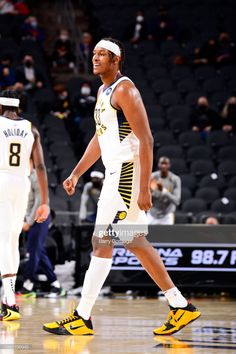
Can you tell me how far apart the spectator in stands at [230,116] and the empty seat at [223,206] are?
109 inches

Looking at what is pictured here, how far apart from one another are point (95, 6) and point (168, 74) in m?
3.78

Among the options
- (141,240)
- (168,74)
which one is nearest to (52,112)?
(168,74)

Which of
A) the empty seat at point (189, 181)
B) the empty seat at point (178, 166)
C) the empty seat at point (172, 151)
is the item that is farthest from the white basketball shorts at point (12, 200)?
the empty seat at point (172, 151)

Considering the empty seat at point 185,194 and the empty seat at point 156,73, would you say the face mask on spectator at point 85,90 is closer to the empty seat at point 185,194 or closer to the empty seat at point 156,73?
the empty seat at point 156,73

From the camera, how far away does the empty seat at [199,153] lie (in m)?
15.3

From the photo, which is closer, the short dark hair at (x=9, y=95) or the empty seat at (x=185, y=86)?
the short dark hair at (x=9, y=95)

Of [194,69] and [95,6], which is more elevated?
[95,6]

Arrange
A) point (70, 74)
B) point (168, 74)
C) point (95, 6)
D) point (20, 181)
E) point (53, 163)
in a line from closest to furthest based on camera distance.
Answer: point (20, 181) < point (53, 163) < point (168, 74) < point (70, 74) < point (95, 6)

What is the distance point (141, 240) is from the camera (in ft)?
19.5

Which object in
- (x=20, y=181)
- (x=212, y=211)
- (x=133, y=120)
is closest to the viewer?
(x=133, y=120)

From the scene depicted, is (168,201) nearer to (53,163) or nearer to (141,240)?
(53,163)

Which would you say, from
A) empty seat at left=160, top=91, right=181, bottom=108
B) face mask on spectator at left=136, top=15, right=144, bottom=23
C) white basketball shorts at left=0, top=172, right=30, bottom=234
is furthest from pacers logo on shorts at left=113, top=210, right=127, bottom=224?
face mask on spectator at left=136, top=15, right=144, bottom=23

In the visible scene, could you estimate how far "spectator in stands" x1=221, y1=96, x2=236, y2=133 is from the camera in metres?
16.2

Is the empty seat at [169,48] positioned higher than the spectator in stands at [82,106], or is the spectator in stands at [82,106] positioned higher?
the empty seat at [169,48]
